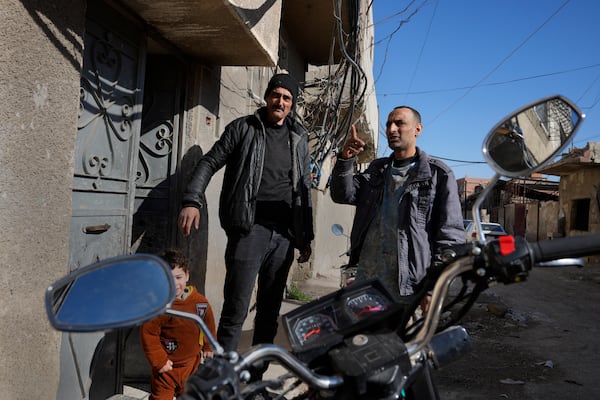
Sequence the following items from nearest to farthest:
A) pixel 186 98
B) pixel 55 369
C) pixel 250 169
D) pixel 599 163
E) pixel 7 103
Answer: pixel 7 103 → pixel 55 369 → pixel 250 169 → pixel 186 98 → pixel 599 163

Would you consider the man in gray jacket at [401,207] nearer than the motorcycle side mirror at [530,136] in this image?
No

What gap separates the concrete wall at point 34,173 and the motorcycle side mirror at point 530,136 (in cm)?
186

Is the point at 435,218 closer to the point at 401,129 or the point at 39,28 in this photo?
the point at 401,129

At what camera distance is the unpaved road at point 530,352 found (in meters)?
3.87

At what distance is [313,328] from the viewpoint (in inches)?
44.2

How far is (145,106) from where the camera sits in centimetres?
381

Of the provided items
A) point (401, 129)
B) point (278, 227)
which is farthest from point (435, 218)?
point (278, 227)

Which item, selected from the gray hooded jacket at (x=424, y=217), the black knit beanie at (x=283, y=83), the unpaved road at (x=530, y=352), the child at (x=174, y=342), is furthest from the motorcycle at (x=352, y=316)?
the unpaved road at (x=530, y=352)

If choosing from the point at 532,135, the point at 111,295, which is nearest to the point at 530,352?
the point at 532,135

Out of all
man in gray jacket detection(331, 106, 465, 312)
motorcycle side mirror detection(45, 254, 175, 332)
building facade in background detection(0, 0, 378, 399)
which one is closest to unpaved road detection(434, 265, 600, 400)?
man in gray jacket detection(331, 106, 465, 312)

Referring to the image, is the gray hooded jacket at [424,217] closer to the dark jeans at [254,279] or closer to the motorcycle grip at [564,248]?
the dark jeans at [254,279]

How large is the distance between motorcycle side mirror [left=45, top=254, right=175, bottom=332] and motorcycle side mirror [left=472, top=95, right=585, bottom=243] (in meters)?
0.81

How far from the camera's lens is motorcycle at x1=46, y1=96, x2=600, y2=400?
0.92m

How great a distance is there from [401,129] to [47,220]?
6.36 feet
